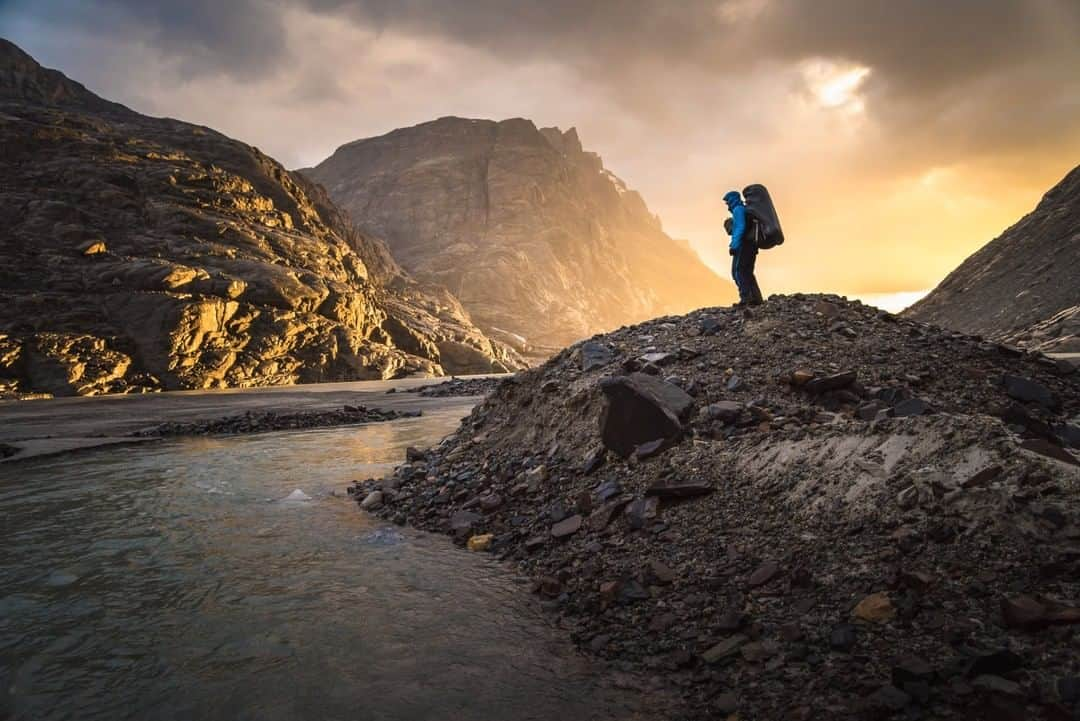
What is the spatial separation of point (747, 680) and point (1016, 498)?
2217 millimetres

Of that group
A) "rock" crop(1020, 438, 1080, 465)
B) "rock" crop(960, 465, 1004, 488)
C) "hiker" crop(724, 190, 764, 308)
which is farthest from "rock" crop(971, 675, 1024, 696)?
"hiker" crop(724, 190, 764, 308)

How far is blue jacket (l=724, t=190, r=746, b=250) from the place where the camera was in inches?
390

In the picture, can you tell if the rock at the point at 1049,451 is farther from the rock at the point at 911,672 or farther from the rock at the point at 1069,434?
the rock at the point at 911,672

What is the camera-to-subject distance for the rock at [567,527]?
5.77 meters

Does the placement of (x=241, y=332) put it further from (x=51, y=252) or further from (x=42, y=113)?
(x=42, y=113)

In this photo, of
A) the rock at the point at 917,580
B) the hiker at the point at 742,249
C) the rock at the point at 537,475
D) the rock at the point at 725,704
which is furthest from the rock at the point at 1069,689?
the hiker at the point at 742,249

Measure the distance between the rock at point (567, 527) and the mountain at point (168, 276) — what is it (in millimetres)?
55692

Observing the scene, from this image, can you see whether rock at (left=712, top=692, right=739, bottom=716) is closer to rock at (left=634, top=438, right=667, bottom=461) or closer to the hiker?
rock at (left=634, top=438, right=667, bottom=461)

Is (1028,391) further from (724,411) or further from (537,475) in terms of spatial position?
(537,475)

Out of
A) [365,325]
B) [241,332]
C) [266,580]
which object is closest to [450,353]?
[365,325]

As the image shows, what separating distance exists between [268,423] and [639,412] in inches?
803

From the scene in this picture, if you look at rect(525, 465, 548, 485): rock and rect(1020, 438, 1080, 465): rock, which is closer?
rect(1020, 438, 1080, 465): rock

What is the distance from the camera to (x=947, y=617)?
3111 mm

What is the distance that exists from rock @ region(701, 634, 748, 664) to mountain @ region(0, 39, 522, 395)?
58005mm
